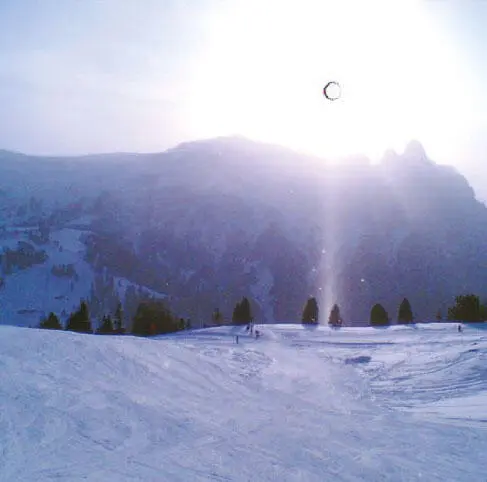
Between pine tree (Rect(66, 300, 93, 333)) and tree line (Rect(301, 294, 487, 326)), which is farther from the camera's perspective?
tree line (Rect(301, 294, 487, 326))

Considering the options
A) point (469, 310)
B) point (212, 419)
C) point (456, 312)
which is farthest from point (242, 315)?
point (212, 419)

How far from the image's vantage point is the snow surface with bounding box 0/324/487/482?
7801 mm

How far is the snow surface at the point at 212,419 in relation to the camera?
25.6 ft

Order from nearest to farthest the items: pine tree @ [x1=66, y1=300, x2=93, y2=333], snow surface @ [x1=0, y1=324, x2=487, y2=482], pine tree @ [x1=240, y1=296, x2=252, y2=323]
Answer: snow surface @ [x1=0, y1=324, x2=487, y2=482], pine tree @ [x1=66, y1=300, x2=93, y2=333], pine tree @ [x1=240, y1=296, x2=252, y2=323]

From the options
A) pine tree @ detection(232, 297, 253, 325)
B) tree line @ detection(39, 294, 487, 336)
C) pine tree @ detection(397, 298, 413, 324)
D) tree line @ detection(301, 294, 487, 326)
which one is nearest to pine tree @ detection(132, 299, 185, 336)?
tree line @ detection(39, 294, 487, 336)

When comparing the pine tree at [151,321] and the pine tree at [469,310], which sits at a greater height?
the pine tree at [469,310]

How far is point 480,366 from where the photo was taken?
63.1ft

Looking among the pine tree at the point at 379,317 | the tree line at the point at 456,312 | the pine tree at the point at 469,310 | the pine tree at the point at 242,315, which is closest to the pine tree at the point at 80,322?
the pine tree at the point at 242,315

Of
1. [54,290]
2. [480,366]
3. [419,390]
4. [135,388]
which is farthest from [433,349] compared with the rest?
[54,290]

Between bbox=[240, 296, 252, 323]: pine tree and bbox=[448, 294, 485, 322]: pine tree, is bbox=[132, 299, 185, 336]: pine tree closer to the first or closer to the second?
bbox=[240, 296, 252, 323]: pine tree

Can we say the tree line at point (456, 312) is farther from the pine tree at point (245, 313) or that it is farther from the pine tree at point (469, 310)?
the pine tree at point (245, 313)

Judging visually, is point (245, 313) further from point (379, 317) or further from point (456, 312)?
point (456, 312)

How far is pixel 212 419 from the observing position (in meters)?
11.0

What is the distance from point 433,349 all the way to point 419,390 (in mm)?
9839
